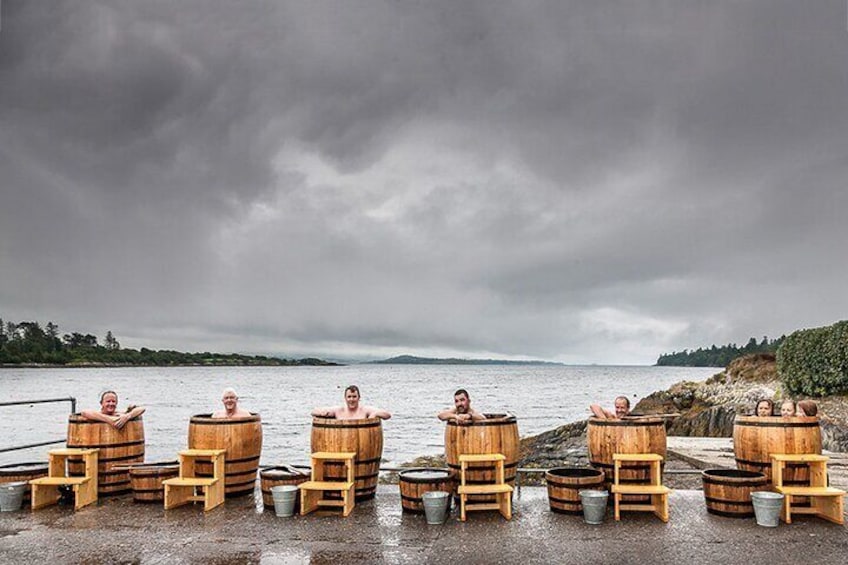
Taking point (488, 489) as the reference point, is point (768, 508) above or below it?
below

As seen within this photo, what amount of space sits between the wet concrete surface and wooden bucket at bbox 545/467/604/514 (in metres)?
0.20

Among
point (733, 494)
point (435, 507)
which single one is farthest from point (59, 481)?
point (733, 494)

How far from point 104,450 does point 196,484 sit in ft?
5.54

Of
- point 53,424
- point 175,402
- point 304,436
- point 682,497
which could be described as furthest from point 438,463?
point 175,402

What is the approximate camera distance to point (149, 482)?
8906 millimetres

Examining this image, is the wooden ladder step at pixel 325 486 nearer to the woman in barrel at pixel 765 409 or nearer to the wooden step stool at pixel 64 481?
the wooden step stool at pixel 64 481

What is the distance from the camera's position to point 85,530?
7680 millimetres

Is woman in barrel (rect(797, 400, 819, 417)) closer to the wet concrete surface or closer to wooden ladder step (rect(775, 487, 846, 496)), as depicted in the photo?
wooden ladder step (rect(775, 487, 846, 496))

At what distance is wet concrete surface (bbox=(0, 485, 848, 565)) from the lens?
6.64 metres

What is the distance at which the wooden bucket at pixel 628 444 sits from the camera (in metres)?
8.48

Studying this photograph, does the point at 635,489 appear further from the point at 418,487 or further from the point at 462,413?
the point at 418,487

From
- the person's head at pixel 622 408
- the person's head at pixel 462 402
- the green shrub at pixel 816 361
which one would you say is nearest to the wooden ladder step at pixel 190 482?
the person's head at pixel 462 402

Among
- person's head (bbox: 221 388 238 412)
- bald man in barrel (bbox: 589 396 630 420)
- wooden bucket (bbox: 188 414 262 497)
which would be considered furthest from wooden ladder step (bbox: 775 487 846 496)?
person's head (bbox: 221 388 238 412)

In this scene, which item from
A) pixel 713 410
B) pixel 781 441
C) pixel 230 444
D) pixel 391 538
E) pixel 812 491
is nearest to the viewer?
pixel 391 538
